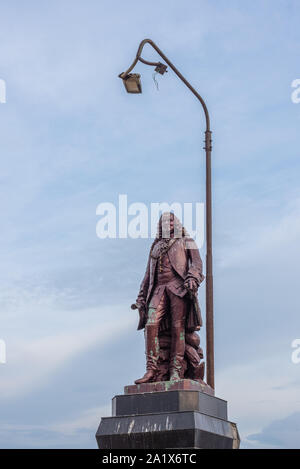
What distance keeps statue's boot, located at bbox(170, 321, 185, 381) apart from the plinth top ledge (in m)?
0.34

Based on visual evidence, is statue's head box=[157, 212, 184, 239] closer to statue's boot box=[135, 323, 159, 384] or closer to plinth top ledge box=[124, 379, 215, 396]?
statue's boot box=[135, 323, 159, 384]

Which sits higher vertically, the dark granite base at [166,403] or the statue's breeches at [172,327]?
the statue's breeches at [172,327]

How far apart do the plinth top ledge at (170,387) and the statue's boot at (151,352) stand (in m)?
0.16

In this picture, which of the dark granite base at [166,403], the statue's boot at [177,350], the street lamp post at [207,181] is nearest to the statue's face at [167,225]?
the street lamp post at [207,181]

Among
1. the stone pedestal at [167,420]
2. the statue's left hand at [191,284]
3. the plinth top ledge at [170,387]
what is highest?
the statue's left hand at [191,284]

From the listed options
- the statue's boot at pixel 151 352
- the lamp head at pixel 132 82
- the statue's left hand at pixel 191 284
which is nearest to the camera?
the statue's boot at pixel 151 352

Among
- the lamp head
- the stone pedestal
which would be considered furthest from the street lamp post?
the stone pedestal

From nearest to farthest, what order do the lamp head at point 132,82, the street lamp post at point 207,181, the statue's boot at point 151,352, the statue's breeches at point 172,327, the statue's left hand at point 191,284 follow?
the statue's boot at point 151,352 < the statue's breeches at point 172,327 < the statue's left hand at point 191,284 < the street lamp post at point 207,181 < the lamp head at point 132,82

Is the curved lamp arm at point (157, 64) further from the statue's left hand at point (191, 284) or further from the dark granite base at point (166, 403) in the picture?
the dark granite base at point (166, 403)

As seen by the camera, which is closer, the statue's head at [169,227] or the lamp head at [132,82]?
the statue's head at [169,227]

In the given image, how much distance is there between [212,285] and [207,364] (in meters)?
1.62

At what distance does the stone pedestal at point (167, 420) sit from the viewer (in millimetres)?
14688
